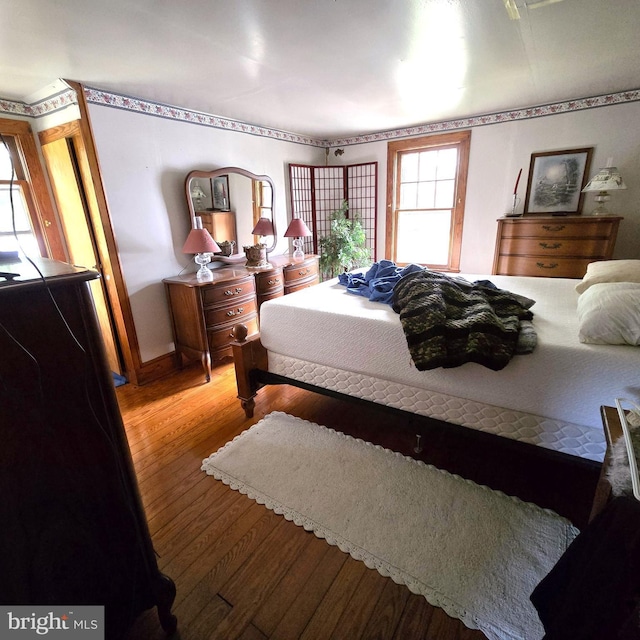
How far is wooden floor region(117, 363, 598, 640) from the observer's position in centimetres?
113

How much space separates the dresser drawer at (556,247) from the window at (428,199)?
0.78 m

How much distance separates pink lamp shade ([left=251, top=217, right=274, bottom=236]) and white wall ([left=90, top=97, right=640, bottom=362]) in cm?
47

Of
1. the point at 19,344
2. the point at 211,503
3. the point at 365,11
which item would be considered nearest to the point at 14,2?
the point at 365,11

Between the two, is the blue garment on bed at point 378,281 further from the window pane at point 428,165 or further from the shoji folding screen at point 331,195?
the window pane at point 428,165

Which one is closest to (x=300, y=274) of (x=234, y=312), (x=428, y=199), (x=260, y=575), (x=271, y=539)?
Result: (x=234, y=312)

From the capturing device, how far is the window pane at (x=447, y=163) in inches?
153

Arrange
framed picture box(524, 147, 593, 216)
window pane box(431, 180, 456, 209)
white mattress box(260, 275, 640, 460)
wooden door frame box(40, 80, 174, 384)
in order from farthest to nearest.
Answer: window pane box(431, 180, 456, 209) → framed picture box(524, 147, 593, 216) → wooden door frame box(40, 80, 174, 384) → white mattress box(260, 275, 640, 460)

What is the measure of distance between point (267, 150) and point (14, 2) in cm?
250

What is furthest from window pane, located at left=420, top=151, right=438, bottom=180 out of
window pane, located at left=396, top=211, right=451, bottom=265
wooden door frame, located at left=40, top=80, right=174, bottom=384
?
wooden door frame, located at left=40, top=80, right=174, bottom=384

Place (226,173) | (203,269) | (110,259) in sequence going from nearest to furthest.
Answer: (110,259) → (203,269) → (226,173)

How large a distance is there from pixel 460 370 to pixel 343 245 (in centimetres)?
300

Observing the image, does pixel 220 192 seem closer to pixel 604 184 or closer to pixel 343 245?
pixel 343 245

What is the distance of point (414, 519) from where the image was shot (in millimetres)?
1484

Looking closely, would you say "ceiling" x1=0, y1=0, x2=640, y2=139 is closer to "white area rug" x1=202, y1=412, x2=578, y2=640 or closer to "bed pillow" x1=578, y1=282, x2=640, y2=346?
"bed pillow" x1=578, y1=282, x2=640, y2=346
